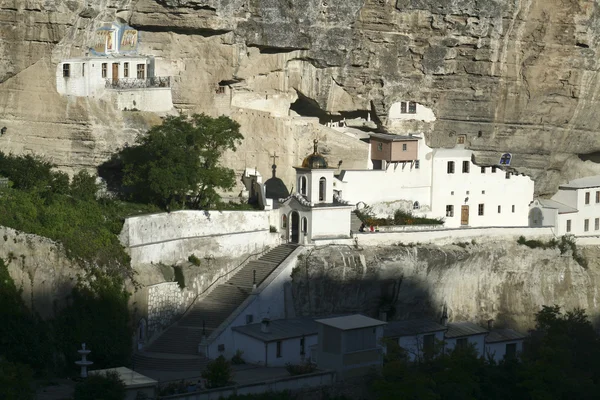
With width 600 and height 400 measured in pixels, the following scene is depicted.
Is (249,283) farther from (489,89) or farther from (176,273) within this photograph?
(489,89)

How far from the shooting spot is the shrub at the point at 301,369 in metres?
55.0

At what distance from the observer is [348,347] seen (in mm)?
55656

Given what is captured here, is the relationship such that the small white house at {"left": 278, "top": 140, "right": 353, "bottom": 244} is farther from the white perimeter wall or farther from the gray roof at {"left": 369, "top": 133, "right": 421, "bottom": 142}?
the gray roof at {"left": 369, "top": 133, "right": 421, "bottom": 142}

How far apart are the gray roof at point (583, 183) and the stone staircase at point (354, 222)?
11.2m

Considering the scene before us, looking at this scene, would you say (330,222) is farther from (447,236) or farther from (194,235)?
(447,236)

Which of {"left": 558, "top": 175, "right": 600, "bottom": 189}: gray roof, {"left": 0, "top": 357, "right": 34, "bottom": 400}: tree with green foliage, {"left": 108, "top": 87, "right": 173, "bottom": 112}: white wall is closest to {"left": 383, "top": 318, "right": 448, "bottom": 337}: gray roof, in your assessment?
{"left": 108, "top": 87, "right": 173, "bottom": 112}: white wall

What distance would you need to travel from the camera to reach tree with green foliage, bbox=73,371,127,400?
49469 mm

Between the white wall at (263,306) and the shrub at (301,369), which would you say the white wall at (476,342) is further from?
the shrub at (301,369)

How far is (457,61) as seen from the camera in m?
69.1

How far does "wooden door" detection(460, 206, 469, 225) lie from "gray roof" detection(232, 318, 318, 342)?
1249cm

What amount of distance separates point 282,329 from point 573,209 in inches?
748

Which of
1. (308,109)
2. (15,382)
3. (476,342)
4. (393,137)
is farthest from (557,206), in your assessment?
(15,382)

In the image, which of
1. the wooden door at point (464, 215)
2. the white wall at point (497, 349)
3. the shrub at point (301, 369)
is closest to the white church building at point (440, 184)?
the wooden door at point (464, 215)

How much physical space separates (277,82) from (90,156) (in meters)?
8.76
